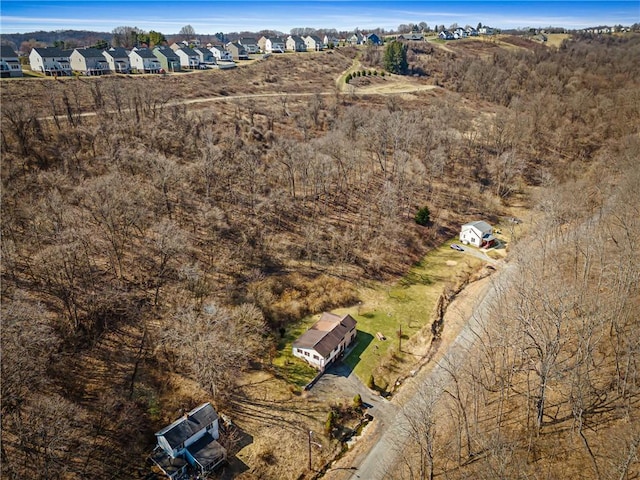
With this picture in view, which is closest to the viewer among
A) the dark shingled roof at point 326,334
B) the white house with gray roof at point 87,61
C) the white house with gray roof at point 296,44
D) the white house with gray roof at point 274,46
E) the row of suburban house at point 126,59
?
the dark shingled roof at point 326,334

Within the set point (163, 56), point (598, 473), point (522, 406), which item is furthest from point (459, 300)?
point (163, 56)

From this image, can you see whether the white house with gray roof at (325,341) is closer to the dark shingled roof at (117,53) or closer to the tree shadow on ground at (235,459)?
the tree shadow on ground at (235,459)

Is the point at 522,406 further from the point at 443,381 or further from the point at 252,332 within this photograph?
the point at 252,332

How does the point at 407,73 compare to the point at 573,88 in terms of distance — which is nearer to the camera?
the point at 573,88

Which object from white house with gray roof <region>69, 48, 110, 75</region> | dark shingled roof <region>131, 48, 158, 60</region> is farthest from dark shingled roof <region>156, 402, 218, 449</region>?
dark shingled roof <region>131, 48, 158, 60</region>

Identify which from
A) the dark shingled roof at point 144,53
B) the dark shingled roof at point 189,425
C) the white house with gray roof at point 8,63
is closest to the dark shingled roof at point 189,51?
the dark shingled roof at point 144,53

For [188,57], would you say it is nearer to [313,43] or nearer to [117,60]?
[117,60]

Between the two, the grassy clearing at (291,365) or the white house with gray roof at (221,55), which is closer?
the grassy clearing at (291,365)
